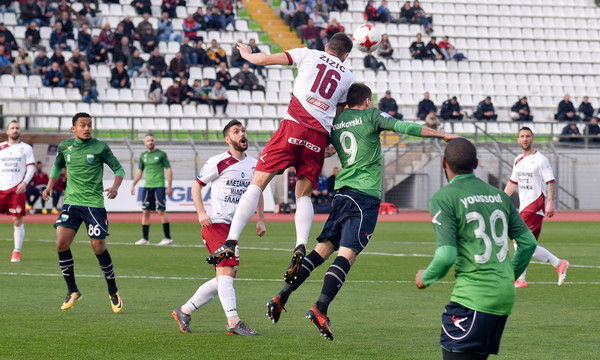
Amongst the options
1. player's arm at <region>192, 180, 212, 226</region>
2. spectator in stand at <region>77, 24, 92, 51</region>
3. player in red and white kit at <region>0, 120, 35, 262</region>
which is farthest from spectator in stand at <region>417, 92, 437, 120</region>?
player's arm at <region>192, 180, 212, 226</region>

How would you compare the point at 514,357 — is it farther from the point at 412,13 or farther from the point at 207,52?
the point at 412,13

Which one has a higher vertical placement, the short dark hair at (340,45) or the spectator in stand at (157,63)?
the spectator in stand at (157,63)

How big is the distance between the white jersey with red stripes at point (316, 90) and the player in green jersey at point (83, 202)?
323 centimetres

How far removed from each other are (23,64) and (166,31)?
5.77 m

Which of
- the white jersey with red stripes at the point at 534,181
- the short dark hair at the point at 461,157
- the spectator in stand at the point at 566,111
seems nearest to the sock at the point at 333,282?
the short dark hair at the point at 461,157

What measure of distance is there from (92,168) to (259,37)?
25843 mm

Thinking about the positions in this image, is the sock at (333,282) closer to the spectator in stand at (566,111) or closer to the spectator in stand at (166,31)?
the spectator in stand at (166,31)

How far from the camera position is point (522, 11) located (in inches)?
1623

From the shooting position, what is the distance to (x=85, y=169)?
10664 mm

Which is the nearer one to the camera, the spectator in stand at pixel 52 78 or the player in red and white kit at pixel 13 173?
the player in red and white kit at pixel 13 173

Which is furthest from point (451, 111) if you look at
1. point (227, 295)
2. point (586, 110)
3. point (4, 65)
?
point (227, 295)

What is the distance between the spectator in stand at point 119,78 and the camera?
103ft

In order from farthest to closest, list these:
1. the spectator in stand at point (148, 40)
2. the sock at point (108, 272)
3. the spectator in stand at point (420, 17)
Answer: the spectator in stand at point (420, 17) < the spectator in stand at point (148, 40) < the sock at point (108, 272)

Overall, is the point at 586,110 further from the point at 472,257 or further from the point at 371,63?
the point at 472,257
